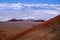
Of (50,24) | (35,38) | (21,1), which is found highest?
(21,1)

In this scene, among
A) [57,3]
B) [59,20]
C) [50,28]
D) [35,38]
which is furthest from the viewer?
[57,3]

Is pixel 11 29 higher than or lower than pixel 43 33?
higher

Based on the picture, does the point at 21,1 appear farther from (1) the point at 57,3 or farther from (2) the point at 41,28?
(2) the point at 41,28

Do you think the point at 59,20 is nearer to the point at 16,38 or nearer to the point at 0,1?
the point at 16,38

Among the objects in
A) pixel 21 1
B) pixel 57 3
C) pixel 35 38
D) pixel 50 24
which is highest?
pixel 21 1

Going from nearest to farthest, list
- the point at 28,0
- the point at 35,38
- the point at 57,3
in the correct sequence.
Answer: the point at 35,38 → the point at 57,3 → the point at 28,0

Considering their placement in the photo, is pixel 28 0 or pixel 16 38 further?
pixel 28 0

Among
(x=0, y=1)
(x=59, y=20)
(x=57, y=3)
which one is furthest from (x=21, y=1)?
(x=59, y=20)

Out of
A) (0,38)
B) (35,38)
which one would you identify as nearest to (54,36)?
(35,38)

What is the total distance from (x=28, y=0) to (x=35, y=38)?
3.24 meters

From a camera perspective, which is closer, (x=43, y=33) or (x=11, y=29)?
(x=43, y=33)

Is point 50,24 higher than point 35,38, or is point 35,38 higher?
point 50,24

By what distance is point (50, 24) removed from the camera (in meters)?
0.98

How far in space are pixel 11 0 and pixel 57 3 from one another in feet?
4.12
